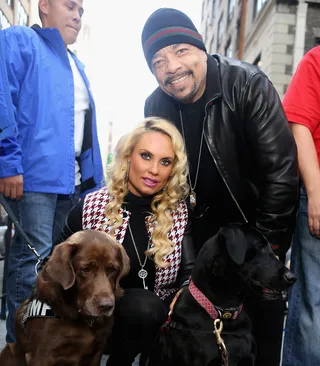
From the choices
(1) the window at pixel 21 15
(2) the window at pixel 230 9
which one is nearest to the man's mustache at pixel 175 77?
(2) the window at pixel 230 9

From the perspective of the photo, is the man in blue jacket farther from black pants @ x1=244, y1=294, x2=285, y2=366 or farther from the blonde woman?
black pants @ x1=244, y1=294, x2=285, y2=366

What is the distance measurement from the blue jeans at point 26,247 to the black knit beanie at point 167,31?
1.25 metres

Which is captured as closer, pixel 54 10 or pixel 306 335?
pixel 306 335

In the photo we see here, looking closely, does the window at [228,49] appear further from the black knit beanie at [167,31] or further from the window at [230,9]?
the black knit beanie at [167,31]

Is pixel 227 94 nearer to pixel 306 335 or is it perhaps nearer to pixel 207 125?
pixel 207 125

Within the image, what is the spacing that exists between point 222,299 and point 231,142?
98 centimetres

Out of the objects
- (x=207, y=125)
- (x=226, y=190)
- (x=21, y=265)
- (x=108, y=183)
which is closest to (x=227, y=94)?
(x=207, y=125)

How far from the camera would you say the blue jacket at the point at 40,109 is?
3.18 metres

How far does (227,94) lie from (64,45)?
1408mm

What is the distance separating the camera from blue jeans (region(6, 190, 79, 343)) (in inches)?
122

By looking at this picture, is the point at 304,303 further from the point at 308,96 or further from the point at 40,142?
the point at 40,142

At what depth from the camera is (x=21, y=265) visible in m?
3.10

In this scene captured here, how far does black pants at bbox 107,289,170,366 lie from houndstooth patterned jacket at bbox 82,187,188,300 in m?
0.17

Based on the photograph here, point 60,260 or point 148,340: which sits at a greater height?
point 60,260
